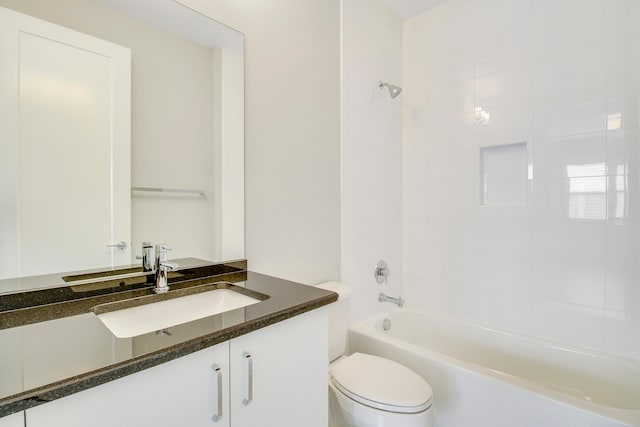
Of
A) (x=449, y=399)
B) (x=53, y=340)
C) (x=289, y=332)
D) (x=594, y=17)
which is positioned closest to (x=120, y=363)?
(x=53, y=340)

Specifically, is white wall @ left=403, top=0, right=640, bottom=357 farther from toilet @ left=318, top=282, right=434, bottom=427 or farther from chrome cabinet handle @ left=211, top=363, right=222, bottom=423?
chrome cabinet handle @ left=211, top=363, right=222, bottom=423

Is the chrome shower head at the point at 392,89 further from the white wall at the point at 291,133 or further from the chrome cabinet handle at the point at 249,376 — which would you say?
the chrome cabinet handle at the point at 249,376

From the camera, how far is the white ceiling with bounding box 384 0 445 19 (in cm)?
216

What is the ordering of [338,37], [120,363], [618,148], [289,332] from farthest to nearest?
1. [338,37]
2. [618,148]
3. [289,332]
4. [120,363]

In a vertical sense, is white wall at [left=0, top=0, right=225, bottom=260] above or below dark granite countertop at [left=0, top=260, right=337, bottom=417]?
above

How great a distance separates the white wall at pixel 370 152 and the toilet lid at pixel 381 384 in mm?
463

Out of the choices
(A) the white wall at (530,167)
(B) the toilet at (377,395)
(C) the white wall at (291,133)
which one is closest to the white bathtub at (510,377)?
(A) the white wall at (530,167)

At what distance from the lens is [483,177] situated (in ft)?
6.70

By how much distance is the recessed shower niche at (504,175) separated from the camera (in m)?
1.88

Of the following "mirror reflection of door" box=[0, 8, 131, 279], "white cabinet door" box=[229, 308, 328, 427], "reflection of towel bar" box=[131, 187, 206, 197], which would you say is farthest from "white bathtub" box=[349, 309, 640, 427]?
"mirror reflection of door" box=[0, 8, 131, 279]

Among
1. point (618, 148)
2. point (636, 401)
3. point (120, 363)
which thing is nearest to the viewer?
point (120, 363)

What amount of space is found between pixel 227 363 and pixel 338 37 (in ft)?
5.91

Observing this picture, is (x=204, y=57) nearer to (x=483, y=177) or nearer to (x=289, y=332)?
(x=289, y=332)

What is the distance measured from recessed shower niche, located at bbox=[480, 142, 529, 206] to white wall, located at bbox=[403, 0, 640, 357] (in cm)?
1
